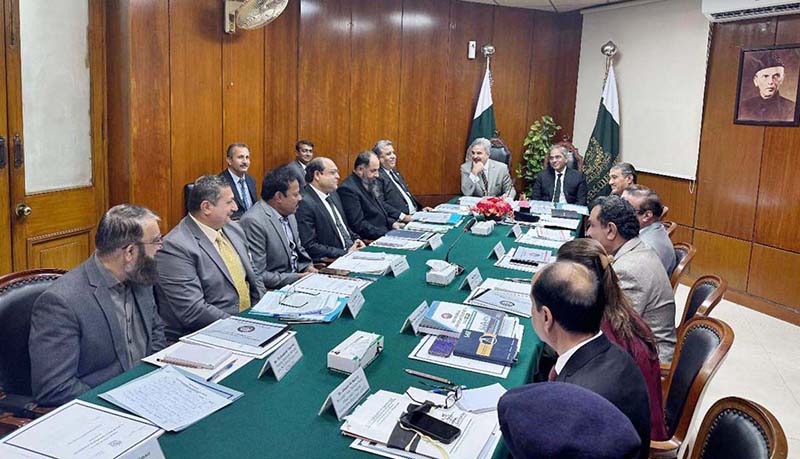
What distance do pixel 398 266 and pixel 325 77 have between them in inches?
157

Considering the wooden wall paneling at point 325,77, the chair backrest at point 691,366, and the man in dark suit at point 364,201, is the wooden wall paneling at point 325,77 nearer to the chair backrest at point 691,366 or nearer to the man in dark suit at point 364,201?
the man in dark suit at point 364,201

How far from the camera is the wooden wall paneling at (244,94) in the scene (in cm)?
554

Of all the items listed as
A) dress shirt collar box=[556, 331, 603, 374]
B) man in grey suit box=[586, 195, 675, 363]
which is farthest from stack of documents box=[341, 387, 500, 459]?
man in grey suit box=[586, 195, 675, 363]

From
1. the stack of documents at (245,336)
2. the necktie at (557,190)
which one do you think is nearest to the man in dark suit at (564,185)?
the necktie at (557,190)

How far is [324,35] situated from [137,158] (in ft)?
8.77

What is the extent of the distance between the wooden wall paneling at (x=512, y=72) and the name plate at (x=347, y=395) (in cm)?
635

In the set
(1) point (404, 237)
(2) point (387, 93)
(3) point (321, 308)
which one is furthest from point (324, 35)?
(3) point (321, 308)

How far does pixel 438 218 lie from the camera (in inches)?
194

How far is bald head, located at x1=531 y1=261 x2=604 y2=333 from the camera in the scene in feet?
5.38

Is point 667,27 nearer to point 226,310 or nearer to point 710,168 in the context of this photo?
point 710,168

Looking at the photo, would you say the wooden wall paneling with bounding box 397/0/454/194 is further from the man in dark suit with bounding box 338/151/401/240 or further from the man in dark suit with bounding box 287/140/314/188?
the man in dark suit with bounding box 338/151/401/240

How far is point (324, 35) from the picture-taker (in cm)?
654

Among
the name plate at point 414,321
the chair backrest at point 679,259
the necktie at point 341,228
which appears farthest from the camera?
the necktie at point 341,228

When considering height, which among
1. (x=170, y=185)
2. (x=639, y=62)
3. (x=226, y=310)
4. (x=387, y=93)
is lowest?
(x=226, y=310)
